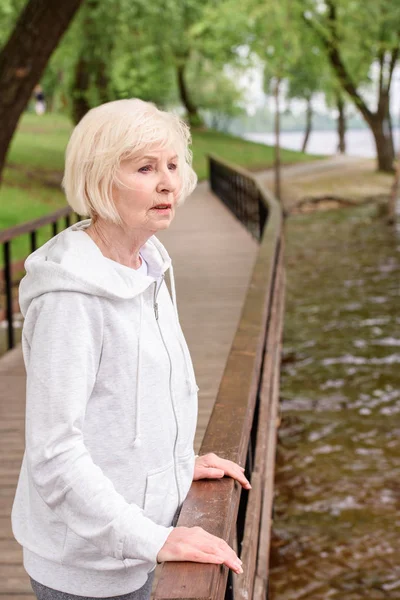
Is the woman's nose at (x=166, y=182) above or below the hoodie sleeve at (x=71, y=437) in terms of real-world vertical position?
above

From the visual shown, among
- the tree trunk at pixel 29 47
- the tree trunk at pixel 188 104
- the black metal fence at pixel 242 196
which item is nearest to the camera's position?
the tree trunk at pixel 29 47

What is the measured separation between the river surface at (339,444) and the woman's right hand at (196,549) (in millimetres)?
3823

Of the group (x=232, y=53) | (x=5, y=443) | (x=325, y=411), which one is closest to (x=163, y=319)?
(x=5, y=443)

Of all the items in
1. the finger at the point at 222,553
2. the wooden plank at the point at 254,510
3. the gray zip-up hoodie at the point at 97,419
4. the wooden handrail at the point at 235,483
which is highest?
the gray zip-up hoodie at the point at 97,419

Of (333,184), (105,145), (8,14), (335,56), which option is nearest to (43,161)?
(8,14)

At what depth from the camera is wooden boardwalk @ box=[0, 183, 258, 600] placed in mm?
4158

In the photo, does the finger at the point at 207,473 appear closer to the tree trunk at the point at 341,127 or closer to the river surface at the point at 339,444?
the river surface at the point at 339,444

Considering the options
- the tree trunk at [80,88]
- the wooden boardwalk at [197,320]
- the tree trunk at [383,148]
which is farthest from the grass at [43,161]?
the tree trunk at [383,148]

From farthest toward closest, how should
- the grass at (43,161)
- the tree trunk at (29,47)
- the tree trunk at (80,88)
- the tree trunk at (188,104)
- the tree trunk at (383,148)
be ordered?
the tree trunk at (188,104)
the tree trunk at (383,148)
the tree trunk at (80,88)
the grass at (43,161)
the tree trunk at (29,47)

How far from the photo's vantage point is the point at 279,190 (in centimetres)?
2811

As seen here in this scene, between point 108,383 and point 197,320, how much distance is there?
6.90 meters

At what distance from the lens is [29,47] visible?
10.0 m

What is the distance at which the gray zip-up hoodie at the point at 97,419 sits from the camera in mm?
1732

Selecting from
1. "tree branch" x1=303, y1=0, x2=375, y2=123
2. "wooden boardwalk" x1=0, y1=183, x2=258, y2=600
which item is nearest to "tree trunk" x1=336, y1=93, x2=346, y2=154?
"tree branch" x1=303, y1=0, x2=375, y2=123
